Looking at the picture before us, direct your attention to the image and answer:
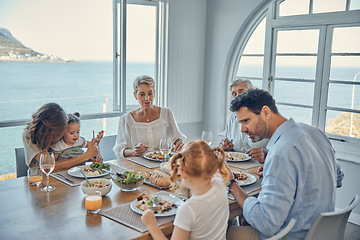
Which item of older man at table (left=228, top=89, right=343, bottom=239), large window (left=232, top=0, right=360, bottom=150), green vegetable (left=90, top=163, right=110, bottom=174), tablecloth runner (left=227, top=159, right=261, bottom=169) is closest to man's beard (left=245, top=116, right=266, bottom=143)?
older man at table (left=228, top=89, right=343, bottom=239)

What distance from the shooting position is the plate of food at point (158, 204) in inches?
65.8

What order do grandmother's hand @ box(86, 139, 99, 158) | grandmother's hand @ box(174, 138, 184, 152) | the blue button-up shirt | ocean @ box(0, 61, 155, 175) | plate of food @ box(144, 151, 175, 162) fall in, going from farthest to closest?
ocean @ box(0, 61, 155, 175), grandmother's hand @ box(174, 138, 184, 152), plate of food @ box(144, 151, 175, 162), grandmother's hand @ box(86, 139, 99, 158), the blue button-up shirt

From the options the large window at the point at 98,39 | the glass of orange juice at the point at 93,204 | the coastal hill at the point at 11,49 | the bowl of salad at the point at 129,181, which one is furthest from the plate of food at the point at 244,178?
the coastal hill at the point at 11,49

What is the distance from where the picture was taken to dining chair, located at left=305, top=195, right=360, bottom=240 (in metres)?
1.55

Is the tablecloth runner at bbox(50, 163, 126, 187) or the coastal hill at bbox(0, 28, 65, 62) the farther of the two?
the coastal hill at bbox(0, 28, 65, 62)

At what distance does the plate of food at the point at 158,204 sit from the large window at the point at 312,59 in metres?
2.51

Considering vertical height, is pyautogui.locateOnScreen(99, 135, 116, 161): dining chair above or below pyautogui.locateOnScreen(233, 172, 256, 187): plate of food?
below

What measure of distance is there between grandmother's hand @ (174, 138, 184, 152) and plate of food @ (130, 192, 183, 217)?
1.09 m

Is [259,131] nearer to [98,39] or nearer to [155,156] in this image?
[155,156]

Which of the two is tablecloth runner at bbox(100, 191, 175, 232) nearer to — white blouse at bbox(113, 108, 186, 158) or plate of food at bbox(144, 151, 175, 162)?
plate of food at bbox(144, 151, 175, 162)

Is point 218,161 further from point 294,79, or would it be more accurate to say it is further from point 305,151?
point 294,79

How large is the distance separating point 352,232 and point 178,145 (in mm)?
1835

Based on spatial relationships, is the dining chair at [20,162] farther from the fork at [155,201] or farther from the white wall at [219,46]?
the white wall at [219,46]

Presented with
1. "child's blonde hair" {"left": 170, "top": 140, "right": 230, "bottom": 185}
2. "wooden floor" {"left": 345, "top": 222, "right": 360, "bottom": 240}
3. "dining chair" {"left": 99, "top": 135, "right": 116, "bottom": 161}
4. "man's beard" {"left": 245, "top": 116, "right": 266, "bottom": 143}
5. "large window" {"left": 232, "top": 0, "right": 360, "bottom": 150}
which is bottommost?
"wooden floor" {"left": 345, "top": 222, "right": 360, "bottom": 240}
